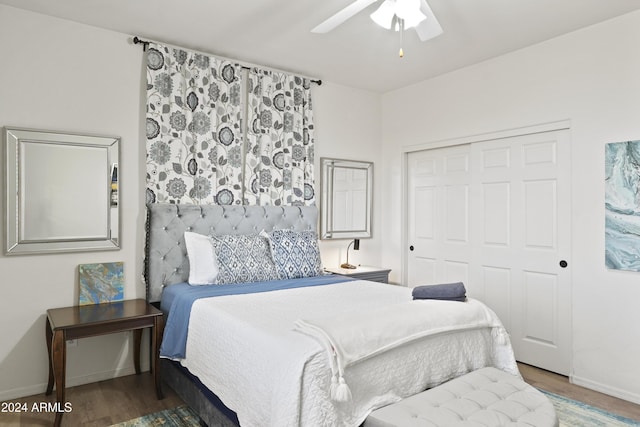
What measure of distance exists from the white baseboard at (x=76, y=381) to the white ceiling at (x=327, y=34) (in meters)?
2.67

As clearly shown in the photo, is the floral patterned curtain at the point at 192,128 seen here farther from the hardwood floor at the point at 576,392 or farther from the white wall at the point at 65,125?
the hardwood floor at the point at 576,392

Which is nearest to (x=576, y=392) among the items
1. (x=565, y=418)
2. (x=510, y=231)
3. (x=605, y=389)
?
(x=605, y=389)

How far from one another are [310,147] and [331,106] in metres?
0.59

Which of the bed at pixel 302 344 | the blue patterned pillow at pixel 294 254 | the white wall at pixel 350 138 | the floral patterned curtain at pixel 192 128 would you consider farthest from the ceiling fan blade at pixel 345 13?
the white wall at pixel 350 138

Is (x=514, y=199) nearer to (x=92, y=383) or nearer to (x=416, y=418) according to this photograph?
(x=416, y=418)

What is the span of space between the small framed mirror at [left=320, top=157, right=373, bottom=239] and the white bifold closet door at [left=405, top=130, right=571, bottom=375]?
2.07 feet

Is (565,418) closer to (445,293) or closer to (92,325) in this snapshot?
(445,293)

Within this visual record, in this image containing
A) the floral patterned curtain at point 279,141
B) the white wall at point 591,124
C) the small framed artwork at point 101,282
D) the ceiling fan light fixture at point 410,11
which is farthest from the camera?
the floral patterned curtain at point 279,141

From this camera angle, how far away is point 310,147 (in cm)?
441

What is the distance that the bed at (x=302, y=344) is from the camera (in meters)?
1.80

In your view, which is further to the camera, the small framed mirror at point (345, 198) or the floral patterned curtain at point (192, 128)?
the small framed mirror at point (345, 198)

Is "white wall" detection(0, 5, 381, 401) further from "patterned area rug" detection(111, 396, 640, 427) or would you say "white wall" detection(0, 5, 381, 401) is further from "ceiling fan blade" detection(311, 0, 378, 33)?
"ceiling fan blade" detection(311, 0, 378, 33)

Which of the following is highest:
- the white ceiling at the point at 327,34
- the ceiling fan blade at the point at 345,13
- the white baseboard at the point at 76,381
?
the white ceiling at the point at 327,34

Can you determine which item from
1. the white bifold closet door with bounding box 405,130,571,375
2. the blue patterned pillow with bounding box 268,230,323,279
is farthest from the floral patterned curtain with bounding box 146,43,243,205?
the white bifold closet door with bounding box 405,130,571,375
